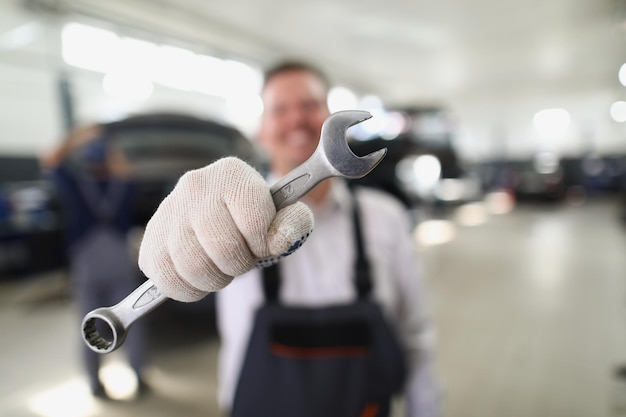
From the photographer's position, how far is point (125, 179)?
0.53 metres

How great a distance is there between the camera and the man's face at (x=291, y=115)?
0.40 meters

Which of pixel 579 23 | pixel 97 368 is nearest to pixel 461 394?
pixel 97 368

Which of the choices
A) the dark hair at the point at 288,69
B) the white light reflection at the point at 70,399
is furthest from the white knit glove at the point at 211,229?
the white light reflection at the point at 70,399

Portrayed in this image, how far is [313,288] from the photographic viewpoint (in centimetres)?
61

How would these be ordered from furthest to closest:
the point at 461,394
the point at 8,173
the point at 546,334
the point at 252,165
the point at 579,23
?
the point at 579,23 → the point at 8,173 → the point at 546,334 → the point at 461,394 → the point at 252,165

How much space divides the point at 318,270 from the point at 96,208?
37cm

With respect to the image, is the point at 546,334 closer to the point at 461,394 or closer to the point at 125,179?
the point at 461,394

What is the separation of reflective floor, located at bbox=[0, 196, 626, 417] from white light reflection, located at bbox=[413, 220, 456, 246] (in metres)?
0.76

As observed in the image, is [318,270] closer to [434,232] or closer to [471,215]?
[434,232]

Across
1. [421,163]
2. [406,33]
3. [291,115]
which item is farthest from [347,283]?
[421,163]

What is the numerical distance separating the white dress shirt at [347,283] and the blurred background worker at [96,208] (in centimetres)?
21

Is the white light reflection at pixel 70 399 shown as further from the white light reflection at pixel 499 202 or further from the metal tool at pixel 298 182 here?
the white light reflection at pixel 499 202

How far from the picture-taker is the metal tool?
0.17m

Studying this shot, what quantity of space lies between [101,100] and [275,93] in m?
1.37
